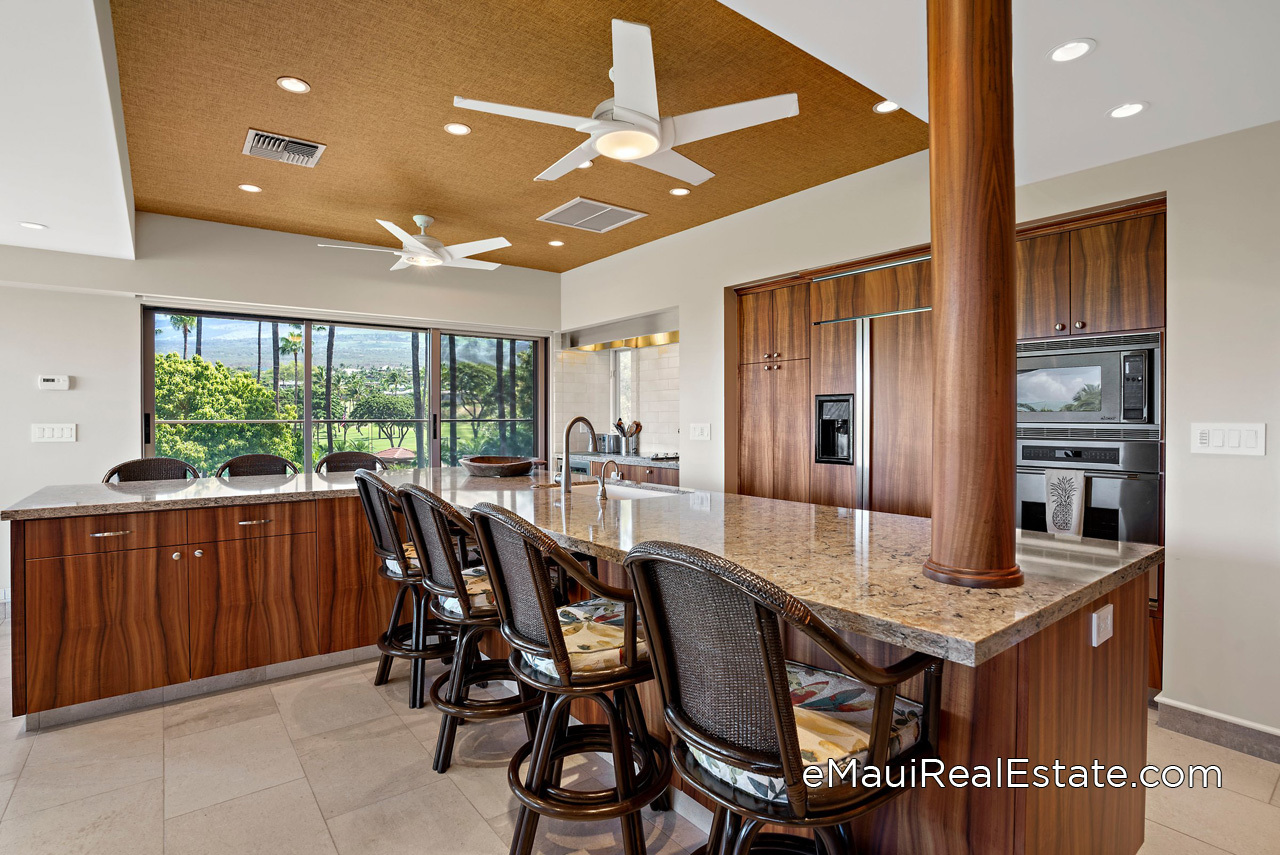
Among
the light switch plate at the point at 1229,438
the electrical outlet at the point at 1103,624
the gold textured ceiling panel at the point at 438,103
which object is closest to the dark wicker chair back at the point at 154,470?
the gold textured ceiling panel at the point at 438,103

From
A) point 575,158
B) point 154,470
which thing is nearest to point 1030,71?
point 575,158

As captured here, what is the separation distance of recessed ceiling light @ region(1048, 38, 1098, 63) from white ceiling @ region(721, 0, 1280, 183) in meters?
0.02

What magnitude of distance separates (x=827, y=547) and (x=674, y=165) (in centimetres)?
165

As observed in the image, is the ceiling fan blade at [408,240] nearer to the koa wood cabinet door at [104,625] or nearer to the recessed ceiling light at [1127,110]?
the koa wood cabinet door at [104,625]

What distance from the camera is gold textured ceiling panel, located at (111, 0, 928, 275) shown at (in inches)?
90.2

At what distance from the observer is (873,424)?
3779 mm

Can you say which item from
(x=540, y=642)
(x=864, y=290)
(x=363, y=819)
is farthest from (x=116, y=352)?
(x=864, y=290)

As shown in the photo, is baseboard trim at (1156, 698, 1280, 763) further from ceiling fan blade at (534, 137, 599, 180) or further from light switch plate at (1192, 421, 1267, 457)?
ceiling fan blade at (534, 137, 599, 180)

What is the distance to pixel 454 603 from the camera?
2.16 metres

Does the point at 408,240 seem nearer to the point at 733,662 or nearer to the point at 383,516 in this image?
the point at 383,516

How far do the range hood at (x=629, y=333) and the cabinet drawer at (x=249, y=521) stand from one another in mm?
3008

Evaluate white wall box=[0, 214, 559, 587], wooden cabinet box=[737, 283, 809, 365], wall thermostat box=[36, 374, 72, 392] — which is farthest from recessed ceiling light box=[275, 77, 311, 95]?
wall thermostat box=[36, 374, 72, 392]

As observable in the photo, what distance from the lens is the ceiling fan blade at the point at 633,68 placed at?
179 centimetres

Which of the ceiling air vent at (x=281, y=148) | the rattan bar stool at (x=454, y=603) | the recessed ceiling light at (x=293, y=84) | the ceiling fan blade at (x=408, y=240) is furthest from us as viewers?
the ceiling fan blade at (x=408, y=240)
